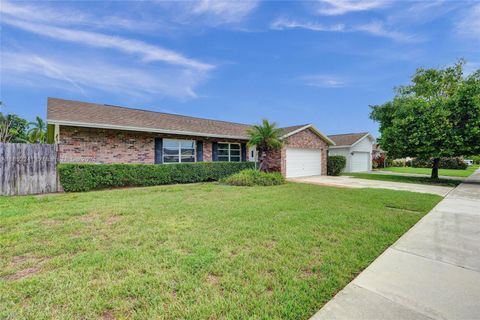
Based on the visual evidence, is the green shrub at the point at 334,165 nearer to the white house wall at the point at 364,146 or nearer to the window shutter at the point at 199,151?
the white house wall at the point at 364,146

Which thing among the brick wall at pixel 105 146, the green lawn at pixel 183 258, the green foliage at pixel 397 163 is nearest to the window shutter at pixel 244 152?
the brick wall at pixel 105 146

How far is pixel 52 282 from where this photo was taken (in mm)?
2508

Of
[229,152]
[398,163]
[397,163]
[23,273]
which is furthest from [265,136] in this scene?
[398,163]

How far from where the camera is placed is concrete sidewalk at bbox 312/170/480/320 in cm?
208

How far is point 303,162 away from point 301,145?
1374mm

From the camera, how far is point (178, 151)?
1266 cm

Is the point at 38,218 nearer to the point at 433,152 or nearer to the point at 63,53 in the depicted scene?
the point at 63,53

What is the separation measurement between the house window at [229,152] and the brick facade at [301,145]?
2417 mm

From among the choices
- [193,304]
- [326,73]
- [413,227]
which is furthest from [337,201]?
[326,73]

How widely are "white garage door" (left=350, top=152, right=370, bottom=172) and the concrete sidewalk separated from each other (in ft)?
64.2

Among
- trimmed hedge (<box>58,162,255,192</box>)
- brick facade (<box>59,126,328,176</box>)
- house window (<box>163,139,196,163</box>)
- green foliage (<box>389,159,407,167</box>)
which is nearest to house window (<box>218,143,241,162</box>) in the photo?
trimmed hedge (<box>58,162,255,192</box>)

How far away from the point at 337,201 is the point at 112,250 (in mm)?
6495

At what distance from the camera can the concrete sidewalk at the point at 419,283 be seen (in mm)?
2076

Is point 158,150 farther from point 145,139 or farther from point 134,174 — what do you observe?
point 134,174
